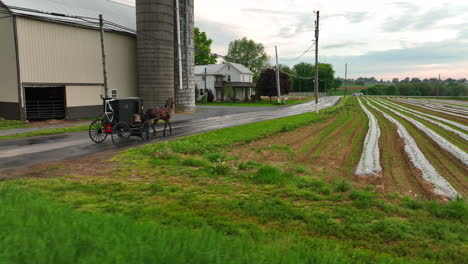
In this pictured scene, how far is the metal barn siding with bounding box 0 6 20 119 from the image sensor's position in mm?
22672

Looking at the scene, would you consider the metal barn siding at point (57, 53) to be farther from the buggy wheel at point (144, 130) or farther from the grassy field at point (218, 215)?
the grassy field at point (218, 215)

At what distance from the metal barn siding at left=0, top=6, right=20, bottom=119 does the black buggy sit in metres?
11.9

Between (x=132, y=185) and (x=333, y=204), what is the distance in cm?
495

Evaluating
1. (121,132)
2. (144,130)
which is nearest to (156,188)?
(121,132)

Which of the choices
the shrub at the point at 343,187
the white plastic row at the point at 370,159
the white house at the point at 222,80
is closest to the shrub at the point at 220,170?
the shrub at the point at 343,187

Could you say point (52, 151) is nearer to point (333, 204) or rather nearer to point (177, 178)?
point (177, 178)

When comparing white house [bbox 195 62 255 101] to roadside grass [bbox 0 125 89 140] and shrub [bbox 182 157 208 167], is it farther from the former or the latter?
shrub [bbox 182 157 208 167]

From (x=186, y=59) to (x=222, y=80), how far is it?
37187 mm

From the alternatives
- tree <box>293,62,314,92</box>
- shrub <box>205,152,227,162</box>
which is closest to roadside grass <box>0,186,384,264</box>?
shrub <box>205,152,227,162</box>

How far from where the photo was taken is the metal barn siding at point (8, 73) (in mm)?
22672

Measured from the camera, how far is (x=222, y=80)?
7181 centimetres

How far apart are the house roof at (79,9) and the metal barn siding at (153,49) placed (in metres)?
3.22

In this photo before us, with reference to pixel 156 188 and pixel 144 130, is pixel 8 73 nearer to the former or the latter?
pixel 144 130

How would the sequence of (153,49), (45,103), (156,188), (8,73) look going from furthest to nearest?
1. (153,49)
2. (45,103)
3. (8,73)
4. (156,188)
